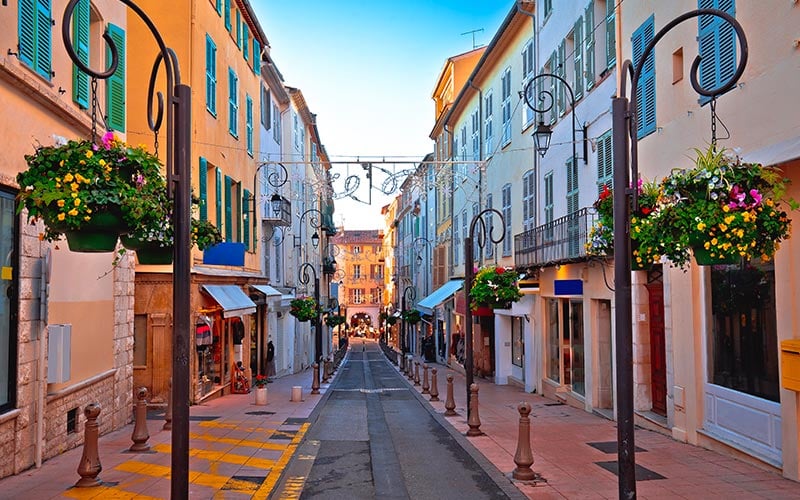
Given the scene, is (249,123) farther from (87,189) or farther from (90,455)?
(87,189)

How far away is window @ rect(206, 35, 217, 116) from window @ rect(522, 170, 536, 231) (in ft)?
29.4

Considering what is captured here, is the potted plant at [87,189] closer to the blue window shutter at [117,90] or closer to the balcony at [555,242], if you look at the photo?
the blue window shutter at [117,90]

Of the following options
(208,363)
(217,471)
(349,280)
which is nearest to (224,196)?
(208,363)

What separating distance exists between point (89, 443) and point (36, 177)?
12.6ft

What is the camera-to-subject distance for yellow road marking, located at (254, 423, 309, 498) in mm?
8867

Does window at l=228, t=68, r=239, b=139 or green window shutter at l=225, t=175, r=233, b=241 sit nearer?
green window shutter at l=225, t=175, r=233, b=241


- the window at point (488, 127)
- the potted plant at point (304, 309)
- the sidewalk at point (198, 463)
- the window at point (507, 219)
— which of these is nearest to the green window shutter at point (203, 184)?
the sidewalk at point (198, 463)

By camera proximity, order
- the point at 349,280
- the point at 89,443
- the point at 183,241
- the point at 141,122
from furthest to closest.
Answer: the point at 349,280 → the point at 141,122 → the point at 89,443 → the point at 183,241

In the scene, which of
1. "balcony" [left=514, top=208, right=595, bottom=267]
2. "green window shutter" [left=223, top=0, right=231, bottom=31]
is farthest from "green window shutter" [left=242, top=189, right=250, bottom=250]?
"balcony" [left=514, top=208, right=595, bottom=267]

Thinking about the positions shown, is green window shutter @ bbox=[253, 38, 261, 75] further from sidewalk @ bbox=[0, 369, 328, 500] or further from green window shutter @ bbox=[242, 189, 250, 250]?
sidewalk @ bbox=[0, 369, 328, 500]

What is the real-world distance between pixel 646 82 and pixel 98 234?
405 inches

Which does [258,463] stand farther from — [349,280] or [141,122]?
[349,280]

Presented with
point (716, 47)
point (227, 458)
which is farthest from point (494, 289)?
point (716, 47)

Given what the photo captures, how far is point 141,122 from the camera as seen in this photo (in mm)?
17422
